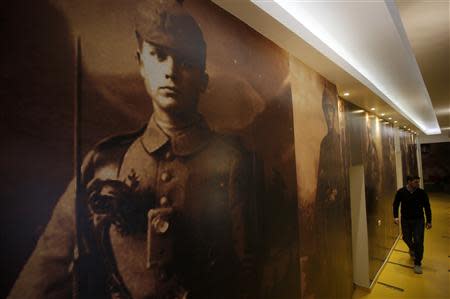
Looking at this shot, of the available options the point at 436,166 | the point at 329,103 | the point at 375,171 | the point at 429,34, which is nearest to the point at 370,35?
the point at 429,34

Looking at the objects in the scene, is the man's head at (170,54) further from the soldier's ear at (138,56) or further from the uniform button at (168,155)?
the uniform button at (168,155)

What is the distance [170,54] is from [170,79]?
0.48 feet

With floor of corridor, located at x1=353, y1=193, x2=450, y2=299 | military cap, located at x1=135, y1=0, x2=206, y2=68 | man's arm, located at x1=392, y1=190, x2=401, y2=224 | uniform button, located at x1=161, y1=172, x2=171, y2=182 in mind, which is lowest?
floor of corridor, located at x1=353, y1=193, x2=450, y2=299

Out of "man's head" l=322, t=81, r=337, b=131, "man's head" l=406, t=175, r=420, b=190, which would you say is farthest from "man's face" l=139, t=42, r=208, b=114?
"man's head" l=406, t=175, r=420, b=190

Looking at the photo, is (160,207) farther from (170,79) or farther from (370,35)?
(370,35)

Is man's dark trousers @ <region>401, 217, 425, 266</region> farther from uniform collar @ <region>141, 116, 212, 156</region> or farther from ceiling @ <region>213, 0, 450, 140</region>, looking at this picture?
uniform collar @ <region>141, 116, 212, 156</region>

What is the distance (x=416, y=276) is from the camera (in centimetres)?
523

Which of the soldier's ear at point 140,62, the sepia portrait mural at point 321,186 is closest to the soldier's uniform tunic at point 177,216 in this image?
the soldier's ear at point 140,62

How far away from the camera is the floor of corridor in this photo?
15.0 ft

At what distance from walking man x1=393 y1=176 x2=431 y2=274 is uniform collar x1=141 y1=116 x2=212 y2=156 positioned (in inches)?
221

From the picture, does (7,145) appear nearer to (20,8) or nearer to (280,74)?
(20,8)

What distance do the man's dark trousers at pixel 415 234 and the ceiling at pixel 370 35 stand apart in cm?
304

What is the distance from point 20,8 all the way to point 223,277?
1778 millimetres

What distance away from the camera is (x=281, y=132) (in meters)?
2.41
